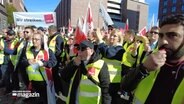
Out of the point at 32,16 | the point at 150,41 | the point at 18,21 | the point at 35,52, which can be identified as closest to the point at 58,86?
the point at 35,52

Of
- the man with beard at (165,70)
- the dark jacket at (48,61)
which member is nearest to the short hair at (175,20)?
the man with beard at (165,70)

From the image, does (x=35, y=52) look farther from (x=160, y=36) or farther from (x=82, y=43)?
(x=160, y=36)

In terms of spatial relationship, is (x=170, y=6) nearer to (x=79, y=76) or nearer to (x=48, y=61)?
(x=48, y=61)

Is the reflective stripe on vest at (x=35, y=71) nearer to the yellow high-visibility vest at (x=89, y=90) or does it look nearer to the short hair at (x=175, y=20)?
the yellow high-visibility vest at (x=89, y=90)

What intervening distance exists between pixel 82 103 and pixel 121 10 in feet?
390

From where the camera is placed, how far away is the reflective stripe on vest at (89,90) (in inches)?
156

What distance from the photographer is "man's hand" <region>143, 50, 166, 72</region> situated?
6.45ft

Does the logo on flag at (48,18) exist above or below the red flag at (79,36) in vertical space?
above

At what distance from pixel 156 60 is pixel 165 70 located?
0.18 metres

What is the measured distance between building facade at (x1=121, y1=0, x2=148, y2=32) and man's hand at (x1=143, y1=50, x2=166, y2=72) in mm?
103935

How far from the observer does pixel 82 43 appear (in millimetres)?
4176

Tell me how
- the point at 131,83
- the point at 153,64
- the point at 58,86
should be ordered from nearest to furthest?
the point at 153,64 → the point at 131,83 → the point at 58,86

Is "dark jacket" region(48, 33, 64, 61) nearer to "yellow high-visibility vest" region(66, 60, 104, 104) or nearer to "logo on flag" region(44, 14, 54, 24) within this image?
"logo on flag" region(44, 14, 54, 24)

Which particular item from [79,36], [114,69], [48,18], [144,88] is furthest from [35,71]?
[48,18]
